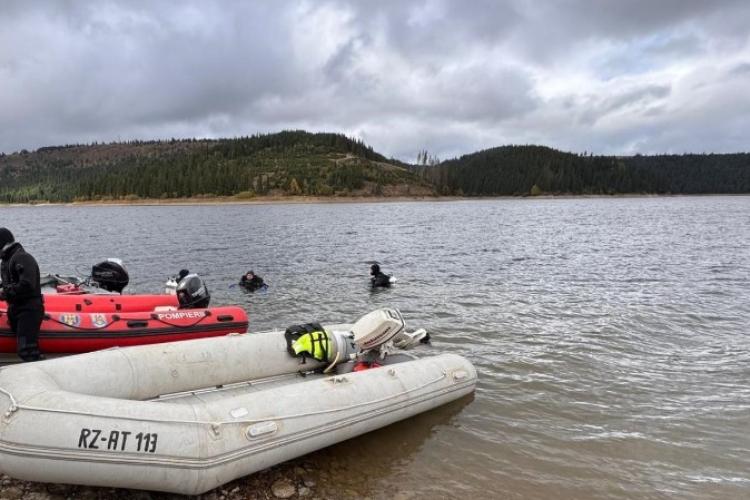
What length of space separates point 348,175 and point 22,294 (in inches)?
4349

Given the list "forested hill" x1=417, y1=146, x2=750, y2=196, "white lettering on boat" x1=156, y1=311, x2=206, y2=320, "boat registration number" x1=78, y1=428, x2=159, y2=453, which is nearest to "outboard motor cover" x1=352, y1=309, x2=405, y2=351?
"white lettering on boat" x1=156, y1=311, x2=206, y2=320

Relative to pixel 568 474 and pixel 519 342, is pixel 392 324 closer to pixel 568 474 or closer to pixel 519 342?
pixel 568 474

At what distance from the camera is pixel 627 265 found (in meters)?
20.1

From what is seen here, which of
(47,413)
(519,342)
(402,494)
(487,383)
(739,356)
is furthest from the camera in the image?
(519,342)

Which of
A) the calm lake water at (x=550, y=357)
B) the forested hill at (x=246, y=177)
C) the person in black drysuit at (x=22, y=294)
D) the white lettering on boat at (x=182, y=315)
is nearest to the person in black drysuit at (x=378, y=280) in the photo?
the calm lake water at (x=550, y=357)

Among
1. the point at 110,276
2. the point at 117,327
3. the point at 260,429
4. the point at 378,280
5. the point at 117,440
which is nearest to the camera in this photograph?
the point at 117,440

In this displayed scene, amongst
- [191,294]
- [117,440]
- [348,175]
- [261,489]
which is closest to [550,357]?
[261,489]

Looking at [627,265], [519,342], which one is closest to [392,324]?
[519,342]

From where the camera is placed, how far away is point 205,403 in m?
4.66

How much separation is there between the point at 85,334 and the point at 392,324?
4.44 meters

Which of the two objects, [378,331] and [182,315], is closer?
[378,331]

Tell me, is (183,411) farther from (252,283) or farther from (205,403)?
(252,283)

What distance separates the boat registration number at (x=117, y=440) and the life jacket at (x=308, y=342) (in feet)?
8.27

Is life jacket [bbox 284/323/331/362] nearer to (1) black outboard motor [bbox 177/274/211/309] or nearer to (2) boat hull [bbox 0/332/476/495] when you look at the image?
(2) boat hull [bbox 0/332/476/495]
